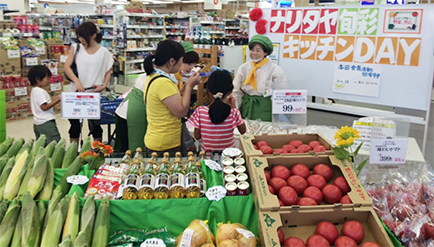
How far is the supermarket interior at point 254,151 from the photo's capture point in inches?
63.7

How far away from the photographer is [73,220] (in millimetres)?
1617

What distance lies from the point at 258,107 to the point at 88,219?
250cm

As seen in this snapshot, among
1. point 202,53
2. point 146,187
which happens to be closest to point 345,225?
point 146,187

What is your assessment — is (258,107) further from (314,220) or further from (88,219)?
(88,219)

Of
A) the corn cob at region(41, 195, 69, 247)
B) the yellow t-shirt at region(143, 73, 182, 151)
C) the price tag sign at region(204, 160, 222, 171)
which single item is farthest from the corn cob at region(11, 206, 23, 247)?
the yellow t-shirt at region(143, 73, 182, 151)

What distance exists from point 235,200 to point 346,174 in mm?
558

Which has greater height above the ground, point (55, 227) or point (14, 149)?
point (14, 149)

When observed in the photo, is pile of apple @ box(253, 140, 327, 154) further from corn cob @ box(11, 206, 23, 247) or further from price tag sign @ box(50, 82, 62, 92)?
price tag sign @ box(50, 82, 62, 92)

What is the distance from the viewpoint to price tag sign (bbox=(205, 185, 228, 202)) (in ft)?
5.73

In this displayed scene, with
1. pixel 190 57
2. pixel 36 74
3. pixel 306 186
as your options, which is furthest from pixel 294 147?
pixel 36 74

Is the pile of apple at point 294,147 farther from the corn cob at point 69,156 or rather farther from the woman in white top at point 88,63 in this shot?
the woman in white top at point 88,63

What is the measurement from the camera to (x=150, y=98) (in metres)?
2.65

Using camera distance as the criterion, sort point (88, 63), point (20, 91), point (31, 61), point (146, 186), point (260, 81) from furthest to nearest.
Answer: point (31, 61) → point (20, 91) → point (88, 63) → point (260, 81) → point (146, 186)

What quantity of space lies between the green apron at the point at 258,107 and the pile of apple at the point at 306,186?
1.95m
